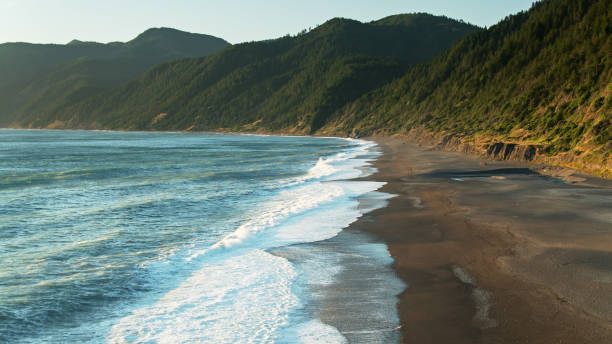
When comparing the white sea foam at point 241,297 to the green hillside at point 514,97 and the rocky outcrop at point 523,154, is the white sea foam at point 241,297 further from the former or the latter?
the green hillside at point 514,97

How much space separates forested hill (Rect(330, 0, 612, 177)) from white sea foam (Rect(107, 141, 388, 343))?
1694cm

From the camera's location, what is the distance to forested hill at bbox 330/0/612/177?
98.3ft

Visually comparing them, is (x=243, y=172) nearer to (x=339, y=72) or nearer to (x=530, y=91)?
(x=530, y=91)

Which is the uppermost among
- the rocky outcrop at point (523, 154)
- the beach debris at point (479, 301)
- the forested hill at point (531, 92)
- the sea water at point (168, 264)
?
the forested hill at point (531, 92)

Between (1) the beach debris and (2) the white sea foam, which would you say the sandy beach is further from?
(2) the white sea foam

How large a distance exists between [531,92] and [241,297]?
51.0 meters

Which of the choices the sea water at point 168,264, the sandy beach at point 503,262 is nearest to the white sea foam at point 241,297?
the sea water at point 168,264

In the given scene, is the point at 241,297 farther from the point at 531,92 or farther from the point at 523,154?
the point at 531,92

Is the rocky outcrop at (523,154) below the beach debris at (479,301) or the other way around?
the other way around

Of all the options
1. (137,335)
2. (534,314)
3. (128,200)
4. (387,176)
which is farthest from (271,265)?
(387,176)

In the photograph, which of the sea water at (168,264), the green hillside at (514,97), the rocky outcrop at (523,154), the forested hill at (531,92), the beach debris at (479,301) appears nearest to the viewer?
the beach debris at (479,301)

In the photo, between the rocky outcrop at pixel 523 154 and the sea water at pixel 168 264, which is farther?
the rocky outcrop at pixel 523 154

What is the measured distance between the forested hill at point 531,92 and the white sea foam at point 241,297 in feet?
55.6

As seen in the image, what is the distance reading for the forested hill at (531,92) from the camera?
30.0 meters
